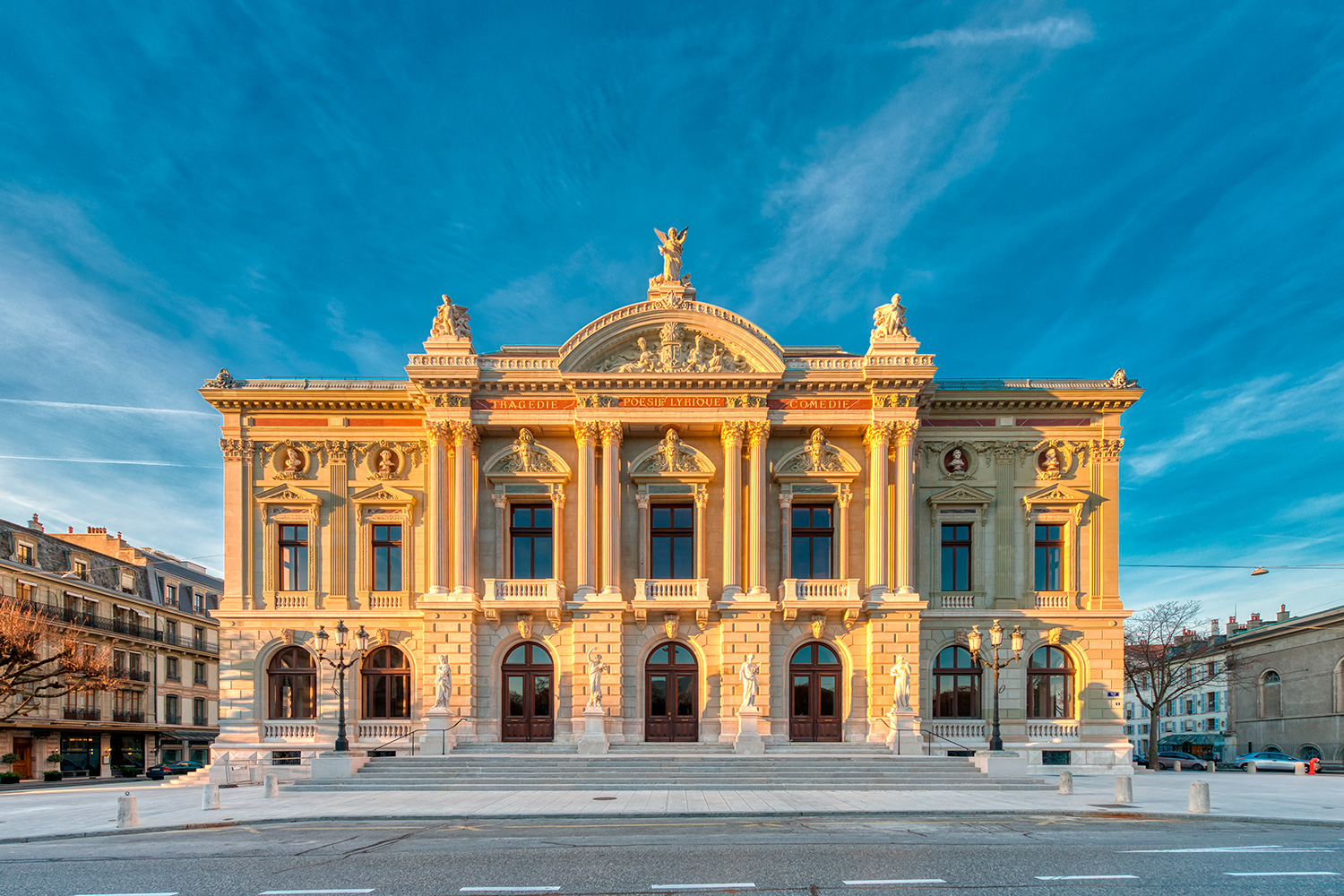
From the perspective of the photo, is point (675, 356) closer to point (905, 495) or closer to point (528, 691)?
point (905, 495)

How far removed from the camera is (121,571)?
53.3 metres

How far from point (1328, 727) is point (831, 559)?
109ft

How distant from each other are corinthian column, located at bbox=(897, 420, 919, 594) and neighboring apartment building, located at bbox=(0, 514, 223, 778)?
111ft

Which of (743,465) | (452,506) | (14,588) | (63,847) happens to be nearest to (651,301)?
(743,465)

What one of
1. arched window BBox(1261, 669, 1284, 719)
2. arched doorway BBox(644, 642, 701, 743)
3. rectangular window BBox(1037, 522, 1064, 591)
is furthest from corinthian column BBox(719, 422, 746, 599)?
arched window BBox(1261, 669, 1284, 719)

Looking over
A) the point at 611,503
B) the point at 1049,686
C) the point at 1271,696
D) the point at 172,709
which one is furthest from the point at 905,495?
the point at 172,709

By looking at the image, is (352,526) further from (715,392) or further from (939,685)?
(939,685)

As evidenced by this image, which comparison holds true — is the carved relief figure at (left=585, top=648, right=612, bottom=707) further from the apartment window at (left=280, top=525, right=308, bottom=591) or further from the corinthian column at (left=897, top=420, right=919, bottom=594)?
the apartment window at (left=280, top=525, right=308, bottom=591)

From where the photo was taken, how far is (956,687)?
31.6m

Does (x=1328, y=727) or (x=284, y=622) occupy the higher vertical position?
(x=284, y=622)

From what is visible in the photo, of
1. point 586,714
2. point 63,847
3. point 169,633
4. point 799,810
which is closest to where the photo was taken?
point 63,847

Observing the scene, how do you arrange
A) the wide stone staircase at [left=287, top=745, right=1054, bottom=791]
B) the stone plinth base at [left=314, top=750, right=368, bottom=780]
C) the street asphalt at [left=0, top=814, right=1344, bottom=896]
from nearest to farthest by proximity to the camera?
the street asphalt at [left=0, top=814, right=1344, bottom=896] → the wide stone staircase at [left=287, top=745, right=1054, bottom=791] → the stone plinth base at [left=314, top=750, right=368, bottom=780]

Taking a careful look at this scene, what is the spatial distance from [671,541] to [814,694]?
24.8 feet

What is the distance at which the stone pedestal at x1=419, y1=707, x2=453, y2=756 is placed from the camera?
28609mm
